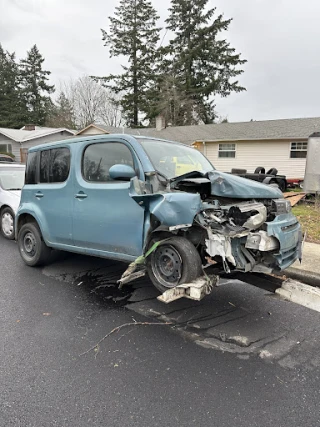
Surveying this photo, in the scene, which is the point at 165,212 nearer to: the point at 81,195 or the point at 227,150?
the point at 81,195

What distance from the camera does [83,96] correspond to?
41500 millimetres

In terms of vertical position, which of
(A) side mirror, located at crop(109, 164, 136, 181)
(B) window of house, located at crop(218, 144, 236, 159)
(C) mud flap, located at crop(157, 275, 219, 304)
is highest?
(B) window of house, located at crop(218, 144, 236, 159)

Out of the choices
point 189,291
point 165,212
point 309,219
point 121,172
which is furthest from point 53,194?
point 309,219

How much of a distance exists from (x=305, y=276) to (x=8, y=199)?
259 inches

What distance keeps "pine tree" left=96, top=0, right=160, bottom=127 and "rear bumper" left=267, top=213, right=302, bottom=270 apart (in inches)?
1376

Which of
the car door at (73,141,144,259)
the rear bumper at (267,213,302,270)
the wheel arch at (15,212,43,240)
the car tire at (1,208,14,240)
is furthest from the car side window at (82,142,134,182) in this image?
the car tire at (1,208,14,240)

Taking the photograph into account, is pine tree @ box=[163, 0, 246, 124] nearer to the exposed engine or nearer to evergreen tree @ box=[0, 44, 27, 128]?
evergreen tree @ box=[0, 44, 27, 128]

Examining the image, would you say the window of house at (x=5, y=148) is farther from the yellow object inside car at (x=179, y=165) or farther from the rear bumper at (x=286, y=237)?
the rear bumper at (x=286, y=237)

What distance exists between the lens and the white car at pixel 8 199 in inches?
283

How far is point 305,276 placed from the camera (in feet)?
15.3

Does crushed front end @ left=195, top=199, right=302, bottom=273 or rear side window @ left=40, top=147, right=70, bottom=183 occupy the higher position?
rear side window @ left=40, top=147, right=70, bottom=183

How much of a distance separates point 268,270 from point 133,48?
39.3 metres

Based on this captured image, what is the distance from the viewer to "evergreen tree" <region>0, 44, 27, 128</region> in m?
44.8

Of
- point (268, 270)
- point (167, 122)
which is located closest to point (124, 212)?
point (268, 270)
